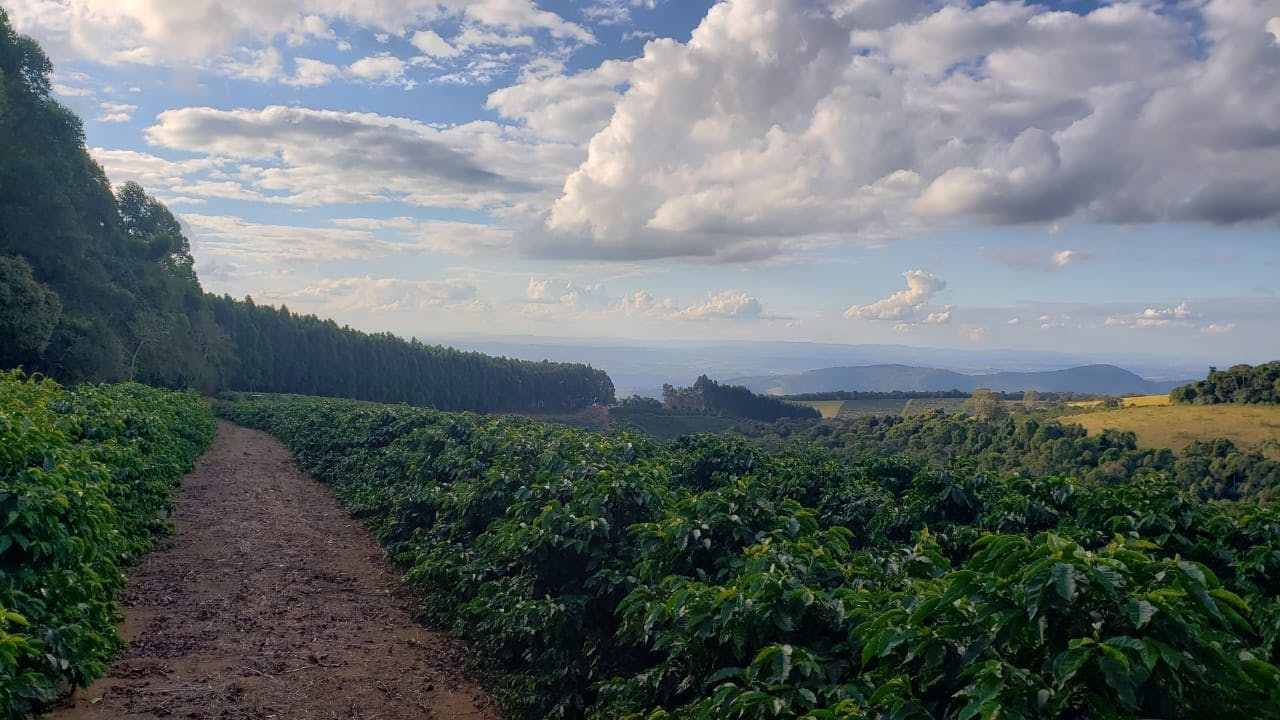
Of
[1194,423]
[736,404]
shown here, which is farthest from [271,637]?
[736,404]

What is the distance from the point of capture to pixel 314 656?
8242 mm

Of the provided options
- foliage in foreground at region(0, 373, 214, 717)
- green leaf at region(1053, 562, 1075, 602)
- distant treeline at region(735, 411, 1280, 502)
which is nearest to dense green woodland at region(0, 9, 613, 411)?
foliage in foreground at region(0, 373, 214, 717)

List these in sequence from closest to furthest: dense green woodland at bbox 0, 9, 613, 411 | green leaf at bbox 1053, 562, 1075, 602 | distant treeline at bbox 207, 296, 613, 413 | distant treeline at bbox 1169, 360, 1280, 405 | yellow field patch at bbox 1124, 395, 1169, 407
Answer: green leaf at bbox 1053, 562, 1075, 602 → dense green woodland at bbox 0, 9, 613, 411 → distant treeline at bbox 1169, 360, 1280, 405 → yellow field patch at bbox 1124, 395, 1169, 407 → distant treeline at bbox 207, 296, 613, 413

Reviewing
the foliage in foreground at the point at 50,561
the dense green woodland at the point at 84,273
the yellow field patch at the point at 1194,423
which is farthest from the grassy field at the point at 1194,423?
the dense green woodland at the point at 84,273

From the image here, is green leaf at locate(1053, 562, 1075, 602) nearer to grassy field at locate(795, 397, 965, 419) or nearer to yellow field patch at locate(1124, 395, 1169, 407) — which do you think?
yellow field patch at locate(1124, 395, 1169, 407)

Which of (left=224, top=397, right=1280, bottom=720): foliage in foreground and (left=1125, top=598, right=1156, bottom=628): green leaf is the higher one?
(left=1125, top=598, right=1156, bottom=628): green leaf

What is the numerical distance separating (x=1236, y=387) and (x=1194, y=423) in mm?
9652

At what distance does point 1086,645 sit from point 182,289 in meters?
54.8

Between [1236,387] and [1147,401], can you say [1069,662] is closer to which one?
[1236,387]

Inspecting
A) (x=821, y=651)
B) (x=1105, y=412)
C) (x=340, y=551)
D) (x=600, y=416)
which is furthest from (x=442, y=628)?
(x=600, y=416)

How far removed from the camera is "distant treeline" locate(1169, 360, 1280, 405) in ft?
183

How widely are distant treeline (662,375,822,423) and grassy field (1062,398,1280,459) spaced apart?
37980mm

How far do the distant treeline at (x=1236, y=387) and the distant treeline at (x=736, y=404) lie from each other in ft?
129

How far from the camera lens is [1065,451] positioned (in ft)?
143
